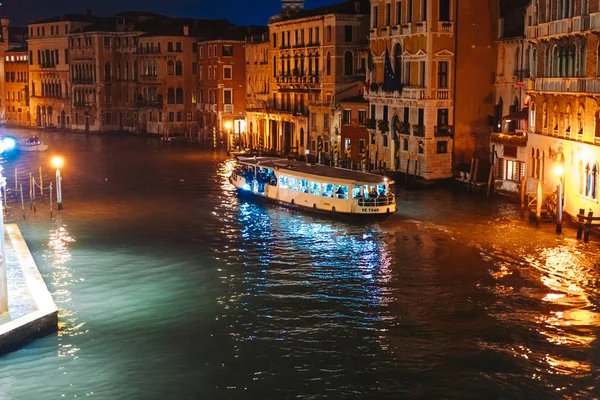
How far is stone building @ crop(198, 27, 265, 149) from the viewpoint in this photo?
62.8 meters

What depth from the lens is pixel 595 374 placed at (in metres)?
14.1

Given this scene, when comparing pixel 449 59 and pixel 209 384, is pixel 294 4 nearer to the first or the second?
pixel 449 59

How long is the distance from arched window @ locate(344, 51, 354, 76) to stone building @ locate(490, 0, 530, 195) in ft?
37.9

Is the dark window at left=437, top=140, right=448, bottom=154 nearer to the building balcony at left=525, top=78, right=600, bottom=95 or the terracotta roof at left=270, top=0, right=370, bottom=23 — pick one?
the building balcony at left=525, top=78, right=600, bottom=95

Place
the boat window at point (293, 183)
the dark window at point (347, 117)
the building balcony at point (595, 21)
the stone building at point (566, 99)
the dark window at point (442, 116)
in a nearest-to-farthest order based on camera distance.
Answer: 1. the building balcony at point (595, 21)
2. the stone building at point (566, 99)
3. the boat window at point (293, 183)
4. the dark window at point (442, 116)
5. the dark window at point (347, 117)

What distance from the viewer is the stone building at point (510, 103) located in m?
32.8

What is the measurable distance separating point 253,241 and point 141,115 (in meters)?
49.8

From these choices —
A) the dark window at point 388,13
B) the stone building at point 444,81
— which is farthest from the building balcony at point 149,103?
the stone building at point 444,81

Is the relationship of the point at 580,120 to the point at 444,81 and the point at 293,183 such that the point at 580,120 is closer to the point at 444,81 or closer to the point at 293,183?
the point at 293,183

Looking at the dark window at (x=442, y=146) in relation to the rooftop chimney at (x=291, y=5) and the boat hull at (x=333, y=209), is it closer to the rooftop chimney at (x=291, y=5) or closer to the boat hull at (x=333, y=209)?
the boat hull at (x=333, y=209)

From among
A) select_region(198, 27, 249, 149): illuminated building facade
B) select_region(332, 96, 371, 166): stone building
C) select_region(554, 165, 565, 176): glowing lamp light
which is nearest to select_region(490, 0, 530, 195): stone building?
select_region(554, 165, 565, 176): glowing lamp light

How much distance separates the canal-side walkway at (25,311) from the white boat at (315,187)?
12.5 metres

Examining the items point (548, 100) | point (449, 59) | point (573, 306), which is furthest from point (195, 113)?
point (573, 306)

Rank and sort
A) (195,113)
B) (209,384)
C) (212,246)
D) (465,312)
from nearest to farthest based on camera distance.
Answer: (209,384) < (465,312) < (212,246) < (195,113)
